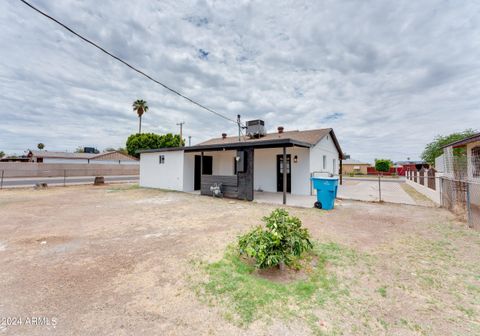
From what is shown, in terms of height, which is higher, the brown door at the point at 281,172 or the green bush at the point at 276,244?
the brown door at the point at 281,172

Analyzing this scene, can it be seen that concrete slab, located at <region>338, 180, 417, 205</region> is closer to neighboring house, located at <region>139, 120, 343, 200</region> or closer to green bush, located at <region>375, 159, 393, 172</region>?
neighboring house, located at <region>139, 120, 343, 200</region>

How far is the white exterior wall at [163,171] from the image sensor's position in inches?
485

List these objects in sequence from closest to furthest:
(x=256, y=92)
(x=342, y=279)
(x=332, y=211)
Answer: (x=342, y=279)
(x=332, y=211)
(x=256, y=92)

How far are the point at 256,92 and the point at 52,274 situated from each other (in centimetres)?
1406

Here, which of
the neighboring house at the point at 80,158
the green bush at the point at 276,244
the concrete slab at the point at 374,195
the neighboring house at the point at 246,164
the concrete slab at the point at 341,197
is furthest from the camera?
the neighboring house at the point at 80,158

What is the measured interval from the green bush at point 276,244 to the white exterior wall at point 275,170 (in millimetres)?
7738

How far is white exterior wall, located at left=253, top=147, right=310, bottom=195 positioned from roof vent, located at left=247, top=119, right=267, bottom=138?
2.56m

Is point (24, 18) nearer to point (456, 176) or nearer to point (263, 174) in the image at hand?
point (263, 174)

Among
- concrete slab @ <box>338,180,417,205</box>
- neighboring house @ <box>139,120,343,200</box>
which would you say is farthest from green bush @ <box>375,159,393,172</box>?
neighboring house @ <box>139,120,343,200</box>

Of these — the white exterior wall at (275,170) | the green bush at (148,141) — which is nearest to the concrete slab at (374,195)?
the white exterior wall at (275,170)

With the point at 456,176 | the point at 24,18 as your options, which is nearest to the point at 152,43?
the point at 24,18

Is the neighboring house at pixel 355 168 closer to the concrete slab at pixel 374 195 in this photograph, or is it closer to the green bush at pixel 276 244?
the concrete slab at pixel 374 195

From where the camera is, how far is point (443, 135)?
65.0 feet

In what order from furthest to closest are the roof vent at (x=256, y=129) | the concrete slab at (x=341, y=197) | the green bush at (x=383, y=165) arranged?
the green bush at (x=383, y=165) < the roof vent at (x=256, y=129) < the concrete slab at (x=341, y=197)
